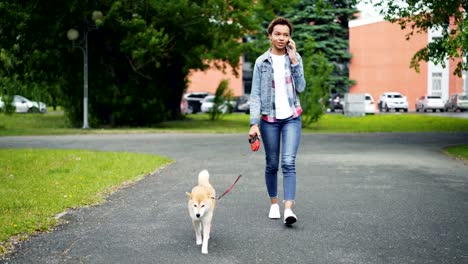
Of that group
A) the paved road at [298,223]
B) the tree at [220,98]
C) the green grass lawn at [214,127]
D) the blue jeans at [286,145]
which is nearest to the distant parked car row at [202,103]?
the tree at [220,98]

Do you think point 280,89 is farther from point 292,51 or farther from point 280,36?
point 280,36

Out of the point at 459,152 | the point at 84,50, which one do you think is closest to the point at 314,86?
the point at 84,50

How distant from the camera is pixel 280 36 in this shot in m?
6.47

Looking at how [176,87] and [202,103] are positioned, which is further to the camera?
[202,103]

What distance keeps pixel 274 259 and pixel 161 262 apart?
93cm

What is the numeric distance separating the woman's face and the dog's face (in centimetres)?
202

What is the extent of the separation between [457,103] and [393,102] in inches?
201

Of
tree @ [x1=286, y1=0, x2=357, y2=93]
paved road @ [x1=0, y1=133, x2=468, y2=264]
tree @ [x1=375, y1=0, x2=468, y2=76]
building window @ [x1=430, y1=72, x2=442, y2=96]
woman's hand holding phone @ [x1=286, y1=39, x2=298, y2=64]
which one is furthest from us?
building window @ [x1=430, y1=72, x2=442, y2=96]

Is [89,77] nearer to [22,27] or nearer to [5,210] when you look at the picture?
[22,27]

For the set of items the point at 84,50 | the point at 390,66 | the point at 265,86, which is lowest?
the point at 265,86

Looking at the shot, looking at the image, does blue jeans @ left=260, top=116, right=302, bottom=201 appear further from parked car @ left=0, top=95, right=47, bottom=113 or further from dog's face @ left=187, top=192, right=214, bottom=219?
parked car @ left=0, top=95, right=47, bottom=113

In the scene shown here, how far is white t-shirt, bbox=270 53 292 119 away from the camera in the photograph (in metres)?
6.62

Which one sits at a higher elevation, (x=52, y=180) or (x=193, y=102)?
(x=193, y=102)

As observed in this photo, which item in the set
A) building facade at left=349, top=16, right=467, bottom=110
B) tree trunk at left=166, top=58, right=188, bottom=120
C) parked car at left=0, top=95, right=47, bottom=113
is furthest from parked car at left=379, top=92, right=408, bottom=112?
parked car at left=0, top=95, right=47, bottom=113
